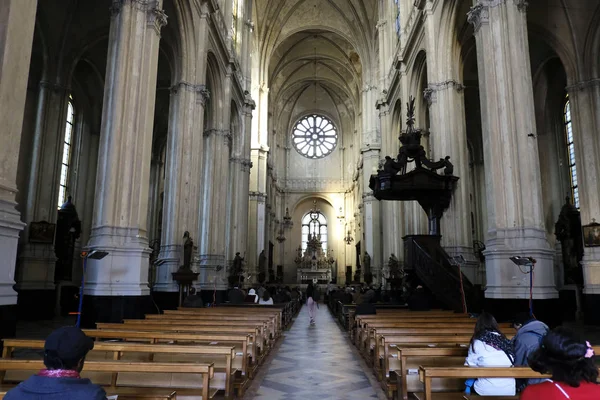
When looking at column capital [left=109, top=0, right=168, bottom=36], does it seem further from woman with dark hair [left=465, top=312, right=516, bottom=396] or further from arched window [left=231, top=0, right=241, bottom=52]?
arched window [left=231, top=0, right=241, bottom=52]

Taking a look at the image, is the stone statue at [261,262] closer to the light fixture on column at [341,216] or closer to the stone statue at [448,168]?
the light fixture on column at [341,216]

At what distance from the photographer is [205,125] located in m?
18.2

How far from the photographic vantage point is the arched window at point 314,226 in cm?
4119

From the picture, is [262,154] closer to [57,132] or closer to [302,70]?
[302,70]

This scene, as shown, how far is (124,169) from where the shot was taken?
30.3ft

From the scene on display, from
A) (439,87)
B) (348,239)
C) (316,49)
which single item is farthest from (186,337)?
(316,49)

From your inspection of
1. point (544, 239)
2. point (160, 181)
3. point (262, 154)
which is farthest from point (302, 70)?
point (544, 239)

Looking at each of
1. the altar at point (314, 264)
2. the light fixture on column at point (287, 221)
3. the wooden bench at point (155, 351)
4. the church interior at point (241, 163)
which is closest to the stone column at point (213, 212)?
the church interior at point (241, 163)

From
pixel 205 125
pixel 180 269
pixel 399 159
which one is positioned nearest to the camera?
pixel 180 269

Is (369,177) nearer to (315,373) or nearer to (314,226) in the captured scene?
(314,226)

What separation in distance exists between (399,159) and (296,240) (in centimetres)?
2846

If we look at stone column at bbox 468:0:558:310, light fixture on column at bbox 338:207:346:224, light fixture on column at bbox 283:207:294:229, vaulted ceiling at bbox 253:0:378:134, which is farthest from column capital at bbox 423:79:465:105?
light fixture on column at bbox 283:207:294:229

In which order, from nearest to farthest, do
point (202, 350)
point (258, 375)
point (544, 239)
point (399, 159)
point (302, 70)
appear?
point (202, 350) < point (258, 375) < point (544, 239) < point (399, 159) < point (302, 70)

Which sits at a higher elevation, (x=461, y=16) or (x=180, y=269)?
(x=461, y=16)
